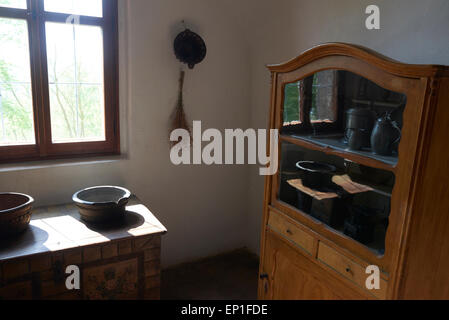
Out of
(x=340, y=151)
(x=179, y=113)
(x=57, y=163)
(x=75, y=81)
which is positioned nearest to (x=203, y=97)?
(x=179, y=113)

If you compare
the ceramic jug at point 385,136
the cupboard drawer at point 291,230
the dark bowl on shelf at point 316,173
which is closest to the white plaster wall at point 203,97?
the ceramic jug at point 385,136

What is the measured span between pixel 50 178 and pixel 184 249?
3.70 feet

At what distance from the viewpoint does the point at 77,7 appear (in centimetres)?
207

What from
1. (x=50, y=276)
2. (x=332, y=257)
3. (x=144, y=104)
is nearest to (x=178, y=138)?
(x=144, y=104)

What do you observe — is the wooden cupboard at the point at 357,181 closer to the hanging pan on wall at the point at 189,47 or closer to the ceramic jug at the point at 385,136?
the ceramic jug at the point at 385,136

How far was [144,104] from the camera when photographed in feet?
7.66

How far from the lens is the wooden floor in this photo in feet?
7.93

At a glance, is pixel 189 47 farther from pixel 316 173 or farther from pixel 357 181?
pixel 357 181

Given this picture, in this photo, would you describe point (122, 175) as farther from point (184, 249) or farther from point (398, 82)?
point (398, 82)

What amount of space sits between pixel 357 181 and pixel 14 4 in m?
2.02

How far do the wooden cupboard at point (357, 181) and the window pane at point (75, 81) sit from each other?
117 cm

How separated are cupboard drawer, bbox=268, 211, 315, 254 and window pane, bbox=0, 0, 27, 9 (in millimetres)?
1795

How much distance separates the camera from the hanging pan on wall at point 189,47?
230cm

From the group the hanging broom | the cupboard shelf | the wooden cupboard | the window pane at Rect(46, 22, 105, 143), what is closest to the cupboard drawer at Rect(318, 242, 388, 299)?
the wooden cupboard
